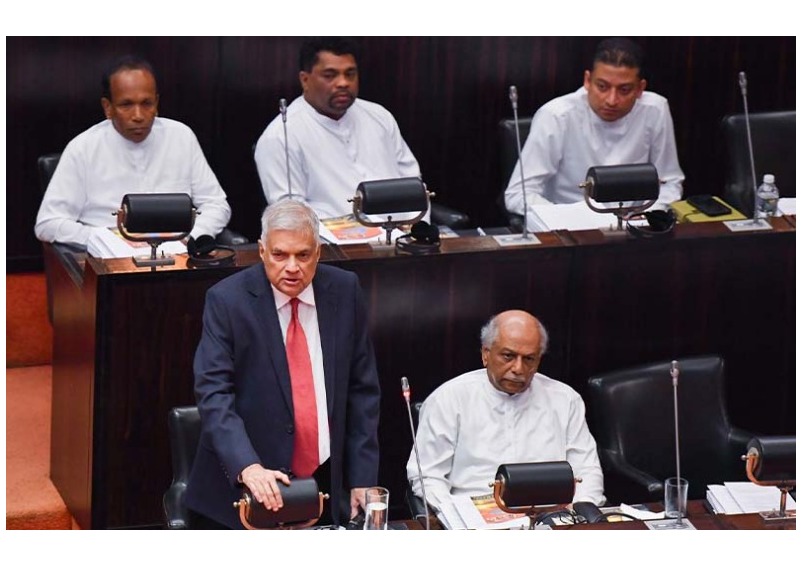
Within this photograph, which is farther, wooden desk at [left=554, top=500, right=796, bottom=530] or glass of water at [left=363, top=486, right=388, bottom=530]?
wooden desk at [left=554, top=500, right=796, bottom=530]

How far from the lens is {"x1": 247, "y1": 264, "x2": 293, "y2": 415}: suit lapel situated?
3432 millimetres

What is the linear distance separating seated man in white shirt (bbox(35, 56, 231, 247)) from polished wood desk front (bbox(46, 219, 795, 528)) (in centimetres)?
18

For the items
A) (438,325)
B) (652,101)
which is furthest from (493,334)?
(652,101)

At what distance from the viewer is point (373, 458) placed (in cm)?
348

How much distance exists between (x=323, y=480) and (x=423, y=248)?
0.98 m

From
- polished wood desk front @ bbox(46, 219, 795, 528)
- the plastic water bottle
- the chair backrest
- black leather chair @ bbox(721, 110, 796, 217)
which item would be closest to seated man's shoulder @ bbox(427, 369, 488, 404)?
polished wood desk front @ bbox(46, 219, 795, 528)

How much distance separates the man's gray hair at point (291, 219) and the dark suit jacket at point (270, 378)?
11 centimetres

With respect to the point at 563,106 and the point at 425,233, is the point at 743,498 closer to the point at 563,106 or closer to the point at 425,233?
the point at 425,233

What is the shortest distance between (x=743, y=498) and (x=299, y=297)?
3.73 ft

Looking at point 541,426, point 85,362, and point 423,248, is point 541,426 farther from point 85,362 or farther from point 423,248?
point 85,362

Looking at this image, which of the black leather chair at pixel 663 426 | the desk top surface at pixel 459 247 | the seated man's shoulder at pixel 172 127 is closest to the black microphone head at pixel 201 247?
the desk top surface at pixel 459 247

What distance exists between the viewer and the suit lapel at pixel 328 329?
3436 mm

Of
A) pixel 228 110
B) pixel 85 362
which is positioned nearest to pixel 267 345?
pixel 85 362

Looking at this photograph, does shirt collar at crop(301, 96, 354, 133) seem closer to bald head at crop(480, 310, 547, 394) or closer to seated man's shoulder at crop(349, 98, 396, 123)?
seated man's shoulder at crop(349, 98, 396, 123)
